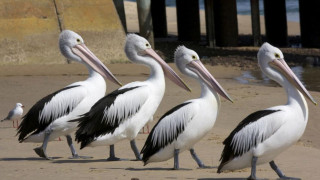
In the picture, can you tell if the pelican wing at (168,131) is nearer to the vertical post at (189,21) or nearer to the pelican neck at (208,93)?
the pelican neck at (208,93)

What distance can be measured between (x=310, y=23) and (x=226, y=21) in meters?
2.08

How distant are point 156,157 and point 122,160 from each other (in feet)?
2.71

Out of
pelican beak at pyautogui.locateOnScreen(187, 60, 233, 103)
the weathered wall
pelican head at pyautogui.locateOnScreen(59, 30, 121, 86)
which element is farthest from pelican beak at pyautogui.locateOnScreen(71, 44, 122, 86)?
the weathered wall

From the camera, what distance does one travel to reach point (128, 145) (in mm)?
9859

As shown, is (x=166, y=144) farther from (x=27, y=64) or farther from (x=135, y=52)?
(x=27, y=64)

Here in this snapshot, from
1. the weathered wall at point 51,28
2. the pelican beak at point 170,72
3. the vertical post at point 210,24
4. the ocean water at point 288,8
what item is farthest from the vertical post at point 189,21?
the ocean water at point 288,8

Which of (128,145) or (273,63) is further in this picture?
(128,145)

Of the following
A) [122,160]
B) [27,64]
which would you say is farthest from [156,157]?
[27,64]

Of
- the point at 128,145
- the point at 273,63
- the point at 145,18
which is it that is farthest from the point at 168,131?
the point at 145,18

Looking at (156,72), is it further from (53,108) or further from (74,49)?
(74,49)

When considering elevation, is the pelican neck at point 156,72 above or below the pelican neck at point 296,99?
above

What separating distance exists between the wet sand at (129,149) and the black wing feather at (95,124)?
0.26 metres

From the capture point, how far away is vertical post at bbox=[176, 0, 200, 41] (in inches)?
995

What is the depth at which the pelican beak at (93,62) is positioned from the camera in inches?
365
